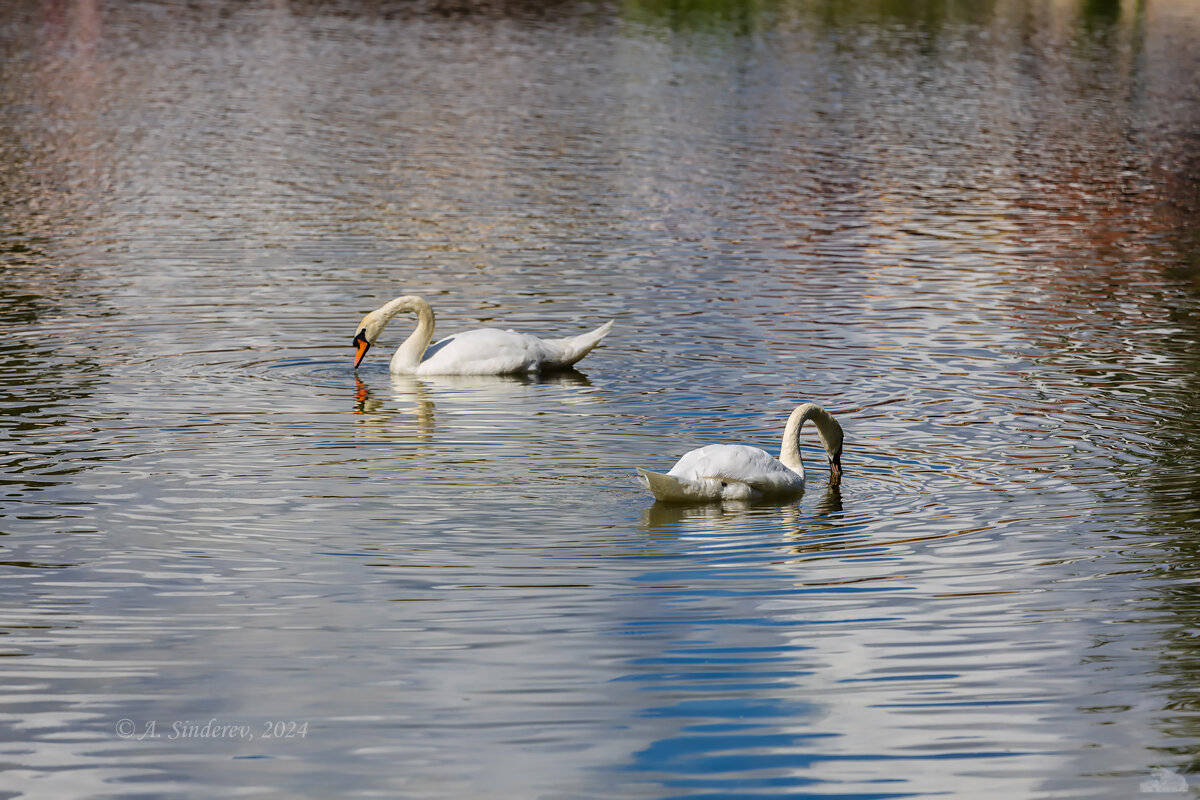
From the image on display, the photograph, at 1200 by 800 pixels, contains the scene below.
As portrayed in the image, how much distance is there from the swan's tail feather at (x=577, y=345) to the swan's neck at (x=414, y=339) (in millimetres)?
1387

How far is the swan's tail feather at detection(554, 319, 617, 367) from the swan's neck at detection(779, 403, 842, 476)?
4716mm

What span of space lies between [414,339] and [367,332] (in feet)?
1.51

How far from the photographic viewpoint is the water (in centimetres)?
823

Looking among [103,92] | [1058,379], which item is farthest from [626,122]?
[1058,379]

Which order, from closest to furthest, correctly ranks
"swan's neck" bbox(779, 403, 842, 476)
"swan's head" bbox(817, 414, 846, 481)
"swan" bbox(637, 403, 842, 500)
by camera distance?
"swan" bbox(637, 403, 842, 500)
"swan's neck" bbox(779, 403, 842, 476)
"swan's head" bbox(817, 414, 846, 481)

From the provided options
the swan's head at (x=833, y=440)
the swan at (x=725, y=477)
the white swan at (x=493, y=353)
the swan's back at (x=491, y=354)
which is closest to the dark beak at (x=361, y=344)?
the white swan at (x=493, y=353)

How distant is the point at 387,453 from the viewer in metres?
14.0

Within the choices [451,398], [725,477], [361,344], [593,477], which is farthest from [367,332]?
[725,477]

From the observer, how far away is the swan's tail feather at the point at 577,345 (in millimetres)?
17531

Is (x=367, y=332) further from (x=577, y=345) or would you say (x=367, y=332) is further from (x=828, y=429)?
(x=828, y=429)

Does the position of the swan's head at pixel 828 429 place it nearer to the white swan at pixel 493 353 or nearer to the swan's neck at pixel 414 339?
the white swan at pixel 493 353

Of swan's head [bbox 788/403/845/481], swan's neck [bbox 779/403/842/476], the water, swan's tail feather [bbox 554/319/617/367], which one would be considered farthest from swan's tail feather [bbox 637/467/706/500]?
swan's tail feather [bbox 554/319/617/367]

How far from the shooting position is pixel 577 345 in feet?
57.6

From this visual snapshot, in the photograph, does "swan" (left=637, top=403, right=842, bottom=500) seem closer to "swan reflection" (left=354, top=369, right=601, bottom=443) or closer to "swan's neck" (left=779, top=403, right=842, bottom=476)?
"swan's neck" (left=779, top=403, right=842, bottom=476)
